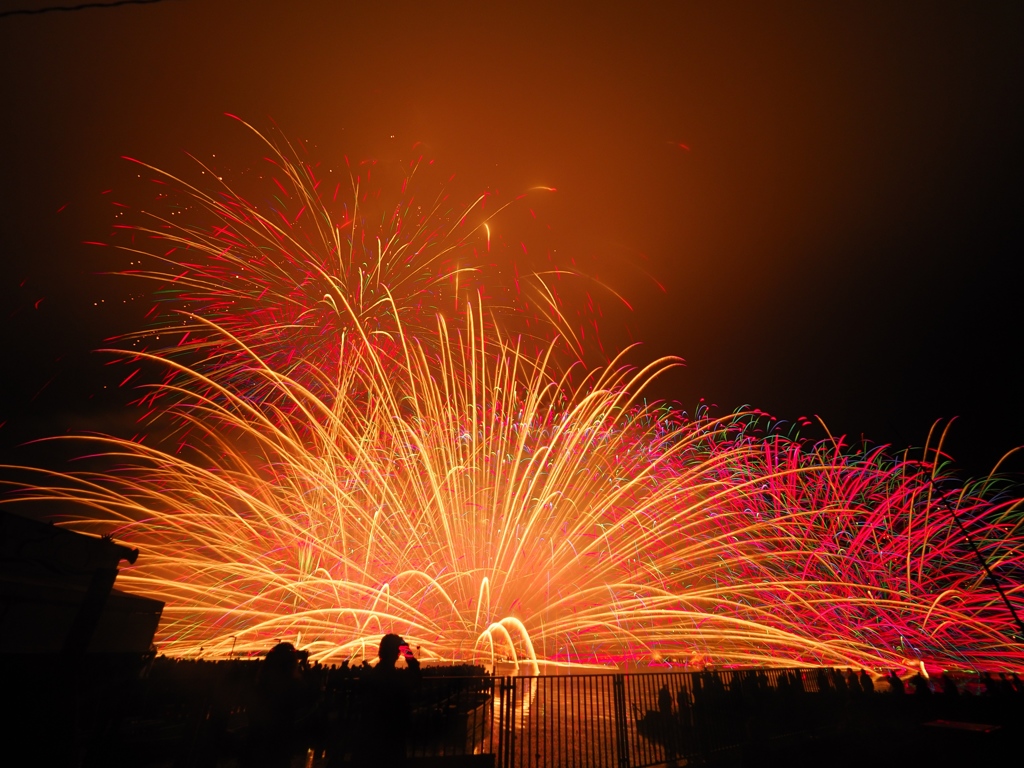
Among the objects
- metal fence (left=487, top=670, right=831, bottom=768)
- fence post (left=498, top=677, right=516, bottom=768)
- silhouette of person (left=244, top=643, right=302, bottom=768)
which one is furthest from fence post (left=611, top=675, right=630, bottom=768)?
silhouette of person (left=244, top=643, right=302, bottom=768)

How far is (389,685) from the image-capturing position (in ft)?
21.6

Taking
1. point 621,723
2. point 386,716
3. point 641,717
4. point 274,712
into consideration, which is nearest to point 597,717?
point 621,723

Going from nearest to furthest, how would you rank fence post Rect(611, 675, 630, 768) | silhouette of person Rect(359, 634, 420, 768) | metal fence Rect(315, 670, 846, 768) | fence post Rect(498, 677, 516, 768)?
silhouette of person Rect(359, 634, 420, 768), metal fence Rect(315, 670, 846, 768), fence post Rect(498, 677, 516, 768), fence post Rect(611, 675, 630, 768)

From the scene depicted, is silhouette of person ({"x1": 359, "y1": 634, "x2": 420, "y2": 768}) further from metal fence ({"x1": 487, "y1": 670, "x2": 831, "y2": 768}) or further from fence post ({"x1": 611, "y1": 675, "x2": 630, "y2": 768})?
fence post ({"x1": 611, "y1": 675, "x2": 630, "y2": 768})

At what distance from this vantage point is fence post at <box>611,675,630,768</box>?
29.4 feet

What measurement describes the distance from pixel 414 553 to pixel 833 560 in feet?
65.8

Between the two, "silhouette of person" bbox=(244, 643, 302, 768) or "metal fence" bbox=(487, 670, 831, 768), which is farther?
"metal fence" bbox=(487, 670, 831, 768)

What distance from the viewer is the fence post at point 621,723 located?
8956 mm

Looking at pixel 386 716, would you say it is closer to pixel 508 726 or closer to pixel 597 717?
pixel 508 726

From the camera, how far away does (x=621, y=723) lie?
9.16 m

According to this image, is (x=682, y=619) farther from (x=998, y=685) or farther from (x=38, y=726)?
(x=38, y=726)

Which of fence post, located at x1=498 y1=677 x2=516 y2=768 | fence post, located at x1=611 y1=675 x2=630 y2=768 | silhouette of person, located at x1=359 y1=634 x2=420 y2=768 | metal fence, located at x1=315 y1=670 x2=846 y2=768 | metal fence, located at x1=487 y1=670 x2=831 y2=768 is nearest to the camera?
silhouette of person, located at x1=359 y1=634 x2=420 y2=768

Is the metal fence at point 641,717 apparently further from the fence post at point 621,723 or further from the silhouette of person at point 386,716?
the silhouette of person at point 386,716

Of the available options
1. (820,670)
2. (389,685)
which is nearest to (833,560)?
(820,670)
